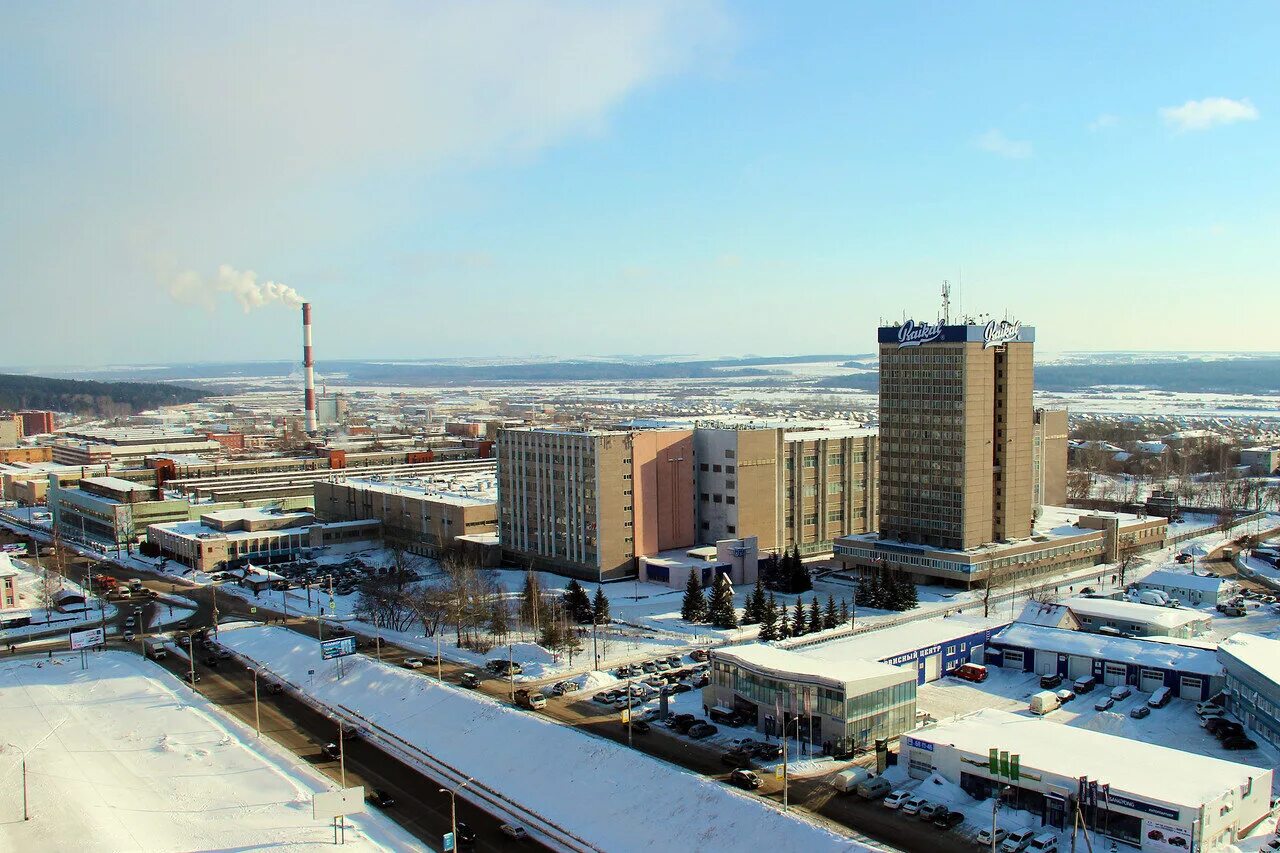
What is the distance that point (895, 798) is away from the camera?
94.6 ft

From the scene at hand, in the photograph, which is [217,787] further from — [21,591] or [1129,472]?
[1129,472]

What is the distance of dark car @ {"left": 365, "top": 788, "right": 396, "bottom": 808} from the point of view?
30.7 metres

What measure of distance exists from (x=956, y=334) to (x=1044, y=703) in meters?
24.2

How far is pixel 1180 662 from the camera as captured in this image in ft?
127

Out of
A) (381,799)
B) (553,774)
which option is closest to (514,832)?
(553,774)

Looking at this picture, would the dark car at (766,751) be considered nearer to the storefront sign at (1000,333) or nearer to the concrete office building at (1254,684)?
the concrete office building at (1254,684)

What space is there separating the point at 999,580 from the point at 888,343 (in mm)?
13921

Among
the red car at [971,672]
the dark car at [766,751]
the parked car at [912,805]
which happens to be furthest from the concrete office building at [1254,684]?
the dark car at [766,751]

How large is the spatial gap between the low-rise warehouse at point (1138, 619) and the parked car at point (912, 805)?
2038 centimetres

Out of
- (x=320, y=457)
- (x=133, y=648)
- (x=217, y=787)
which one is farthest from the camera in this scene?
(x=320, y=457)

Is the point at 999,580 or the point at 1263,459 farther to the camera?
the point at 1263,459

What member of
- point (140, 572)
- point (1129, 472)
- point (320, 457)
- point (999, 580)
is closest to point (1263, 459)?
point (1129, 472)

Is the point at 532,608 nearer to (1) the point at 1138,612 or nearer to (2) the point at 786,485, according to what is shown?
(2) the point at 786,485

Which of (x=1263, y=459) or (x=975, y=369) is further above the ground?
(x=975, y=369)
